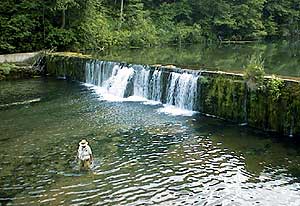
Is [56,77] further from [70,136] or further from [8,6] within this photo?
[70,136]

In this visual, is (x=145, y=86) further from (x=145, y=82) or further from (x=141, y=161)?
(x=141, y=161)

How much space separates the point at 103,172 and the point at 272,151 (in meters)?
4.90

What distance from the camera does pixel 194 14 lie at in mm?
49156

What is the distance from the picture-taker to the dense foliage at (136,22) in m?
31.4

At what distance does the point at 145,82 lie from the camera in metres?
20.5

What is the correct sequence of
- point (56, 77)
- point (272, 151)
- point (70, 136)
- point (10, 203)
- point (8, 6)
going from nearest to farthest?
point (10, 203) → point (272, 151) → point (70, 136) → point (56, 77) → point (8, 6)

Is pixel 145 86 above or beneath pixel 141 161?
above

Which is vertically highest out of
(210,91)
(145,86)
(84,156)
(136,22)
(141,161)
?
(136,22)

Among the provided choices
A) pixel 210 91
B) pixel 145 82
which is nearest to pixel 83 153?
pixel 210 91

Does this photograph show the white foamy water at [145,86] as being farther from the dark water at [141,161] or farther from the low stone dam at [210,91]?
the dark water at [141,161]

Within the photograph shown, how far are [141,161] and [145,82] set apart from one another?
9119 millimetres

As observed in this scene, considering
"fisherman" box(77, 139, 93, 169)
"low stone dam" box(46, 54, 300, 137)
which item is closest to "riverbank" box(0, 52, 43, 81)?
"low stone dam" box(46, 54, 300, 137)

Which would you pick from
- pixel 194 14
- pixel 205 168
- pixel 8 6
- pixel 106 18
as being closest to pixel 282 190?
pixel 205 168

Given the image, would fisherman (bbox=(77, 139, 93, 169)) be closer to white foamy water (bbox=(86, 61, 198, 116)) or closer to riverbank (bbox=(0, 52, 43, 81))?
white foamy water (bbox=(86, 61, 198, 116))
